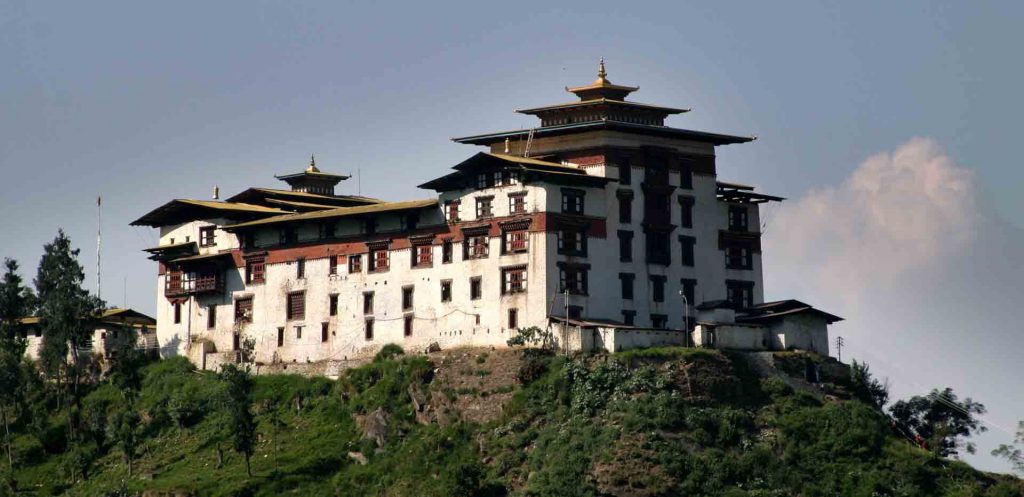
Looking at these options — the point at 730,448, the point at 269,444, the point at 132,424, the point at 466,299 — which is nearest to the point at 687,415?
the point at 730,448

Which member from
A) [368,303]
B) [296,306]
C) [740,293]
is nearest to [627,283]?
[740,293]

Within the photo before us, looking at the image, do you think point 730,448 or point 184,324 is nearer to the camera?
point 730,448

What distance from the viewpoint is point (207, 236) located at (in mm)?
152500

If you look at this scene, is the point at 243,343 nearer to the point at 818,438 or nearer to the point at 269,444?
the point at 269,444

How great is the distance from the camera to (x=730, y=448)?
124 m

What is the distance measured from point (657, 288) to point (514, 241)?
914cm

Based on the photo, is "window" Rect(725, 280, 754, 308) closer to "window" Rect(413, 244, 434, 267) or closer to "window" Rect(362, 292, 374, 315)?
"window" Rect(413, 244, 434, 267)

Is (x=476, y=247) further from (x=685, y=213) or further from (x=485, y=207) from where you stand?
(x=685, y=213)

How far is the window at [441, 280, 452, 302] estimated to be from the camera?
138 metres

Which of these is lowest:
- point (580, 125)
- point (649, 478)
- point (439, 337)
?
point (649, 478)

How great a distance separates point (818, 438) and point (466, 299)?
23231mm

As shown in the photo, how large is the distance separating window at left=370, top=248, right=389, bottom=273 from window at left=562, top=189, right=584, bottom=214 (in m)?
12.7

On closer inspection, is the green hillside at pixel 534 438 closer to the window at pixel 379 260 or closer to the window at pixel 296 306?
the window at pixel 296 306

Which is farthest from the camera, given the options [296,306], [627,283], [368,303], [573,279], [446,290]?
[296,306]
